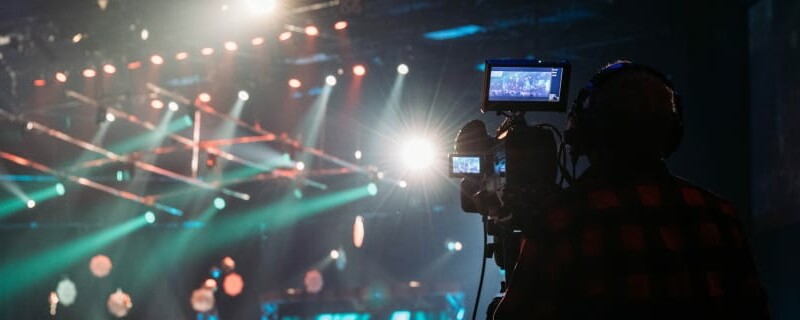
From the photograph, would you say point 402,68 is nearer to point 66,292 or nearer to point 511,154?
point 511,154

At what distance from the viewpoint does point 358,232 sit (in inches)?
574

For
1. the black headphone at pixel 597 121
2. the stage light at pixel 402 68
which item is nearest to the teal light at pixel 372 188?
the stage light at pixel 402 68

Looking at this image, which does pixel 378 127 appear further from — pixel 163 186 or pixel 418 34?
pixel 163 186

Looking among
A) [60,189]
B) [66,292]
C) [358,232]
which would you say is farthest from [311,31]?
[66,292]

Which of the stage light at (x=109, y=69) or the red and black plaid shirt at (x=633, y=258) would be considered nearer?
the red and black plaid shirt at (x=633, y=258)

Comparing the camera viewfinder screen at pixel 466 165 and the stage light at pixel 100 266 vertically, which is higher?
the stage light at pixel 100 266

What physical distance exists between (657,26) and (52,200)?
12.3 meters

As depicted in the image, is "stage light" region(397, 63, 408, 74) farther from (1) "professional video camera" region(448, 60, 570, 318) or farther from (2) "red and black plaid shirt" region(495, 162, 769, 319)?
(2) "red and black plaid shirt" region(495, 162, 769, 319)

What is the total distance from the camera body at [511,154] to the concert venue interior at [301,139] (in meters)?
4.25

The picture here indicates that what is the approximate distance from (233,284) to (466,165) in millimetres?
13235

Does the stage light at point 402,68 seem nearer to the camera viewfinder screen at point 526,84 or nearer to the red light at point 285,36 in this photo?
the red light at point 285,36

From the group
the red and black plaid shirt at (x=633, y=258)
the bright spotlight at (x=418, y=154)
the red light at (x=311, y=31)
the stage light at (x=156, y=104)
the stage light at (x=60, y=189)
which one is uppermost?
the stage light at (x=156, y=104)

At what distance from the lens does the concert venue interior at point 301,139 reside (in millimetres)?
6953

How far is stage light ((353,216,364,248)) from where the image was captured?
47.5 ft
